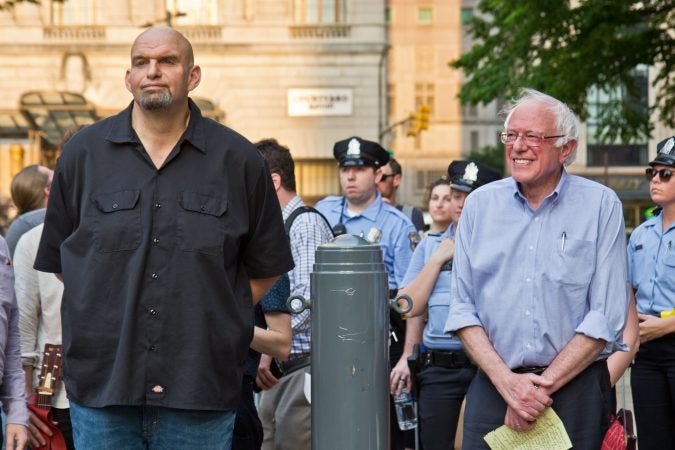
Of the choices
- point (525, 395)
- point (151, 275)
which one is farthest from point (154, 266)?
point (525, 395)

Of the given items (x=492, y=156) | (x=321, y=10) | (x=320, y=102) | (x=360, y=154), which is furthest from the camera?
(x=492, y=156)

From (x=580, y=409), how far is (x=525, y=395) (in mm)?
260

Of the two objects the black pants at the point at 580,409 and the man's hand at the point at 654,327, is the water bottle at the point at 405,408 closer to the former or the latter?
the man's hand at the point at 654,327

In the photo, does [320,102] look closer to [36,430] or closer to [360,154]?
[360,154]

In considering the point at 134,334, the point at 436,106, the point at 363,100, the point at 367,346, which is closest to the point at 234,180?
the point at 134,334

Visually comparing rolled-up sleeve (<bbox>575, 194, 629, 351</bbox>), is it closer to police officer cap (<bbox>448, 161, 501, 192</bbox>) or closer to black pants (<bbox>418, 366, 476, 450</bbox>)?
black pants (<bbox>418, 366, 476, 450</bbox>)

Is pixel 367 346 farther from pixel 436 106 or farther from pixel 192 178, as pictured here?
pixel 436 106

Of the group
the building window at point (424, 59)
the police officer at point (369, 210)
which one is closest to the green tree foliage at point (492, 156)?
the building window at point (424, 59)

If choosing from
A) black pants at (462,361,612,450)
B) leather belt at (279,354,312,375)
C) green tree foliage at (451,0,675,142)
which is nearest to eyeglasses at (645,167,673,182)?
leather belt at (279,354,312,375)

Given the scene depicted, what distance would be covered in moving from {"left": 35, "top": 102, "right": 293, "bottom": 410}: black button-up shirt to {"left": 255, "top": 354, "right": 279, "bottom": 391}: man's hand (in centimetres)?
222

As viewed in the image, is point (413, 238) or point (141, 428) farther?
point (413, 238)

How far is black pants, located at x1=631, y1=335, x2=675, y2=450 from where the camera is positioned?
7492 mm

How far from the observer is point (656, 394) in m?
7.54

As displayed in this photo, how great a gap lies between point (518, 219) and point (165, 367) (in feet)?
5.10
